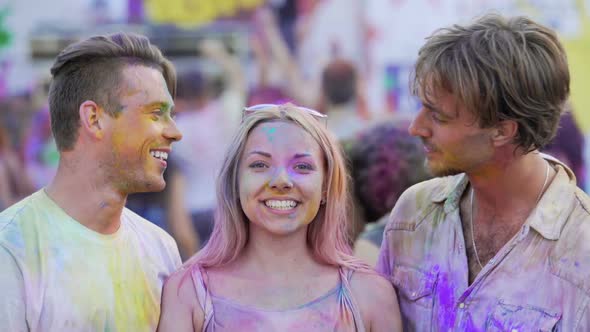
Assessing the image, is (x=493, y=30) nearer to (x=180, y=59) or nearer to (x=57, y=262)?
(x=57, y=262)

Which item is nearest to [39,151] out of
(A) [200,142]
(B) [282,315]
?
(A) [200,142]

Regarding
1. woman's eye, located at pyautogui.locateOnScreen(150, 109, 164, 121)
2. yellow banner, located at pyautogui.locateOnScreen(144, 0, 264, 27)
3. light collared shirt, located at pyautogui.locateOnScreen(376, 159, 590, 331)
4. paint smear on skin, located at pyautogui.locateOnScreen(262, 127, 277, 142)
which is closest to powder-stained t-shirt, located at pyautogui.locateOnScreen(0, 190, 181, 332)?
woman's eye, located at pyautogui.locateOnScreen(150, 109, 164, 121)

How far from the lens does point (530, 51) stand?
2.90 meters

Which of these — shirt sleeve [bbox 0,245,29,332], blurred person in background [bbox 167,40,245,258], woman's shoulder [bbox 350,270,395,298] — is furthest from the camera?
blurred person in background [bbox 167,40,245,258]

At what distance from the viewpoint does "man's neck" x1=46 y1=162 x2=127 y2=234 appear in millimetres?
3029

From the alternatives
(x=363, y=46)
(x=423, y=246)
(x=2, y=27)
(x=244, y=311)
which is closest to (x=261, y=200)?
(x=244, y=311)

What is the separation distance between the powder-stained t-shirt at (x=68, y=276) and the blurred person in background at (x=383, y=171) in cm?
126

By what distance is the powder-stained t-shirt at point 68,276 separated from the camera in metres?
2.78

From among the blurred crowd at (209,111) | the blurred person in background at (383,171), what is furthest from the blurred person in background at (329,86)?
the blurred person in background at (383,171)

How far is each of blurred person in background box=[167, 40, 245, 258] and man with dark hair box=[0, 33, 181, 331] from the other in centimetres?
362

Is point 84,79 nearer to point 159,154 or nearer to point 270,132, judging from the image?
point 159,154

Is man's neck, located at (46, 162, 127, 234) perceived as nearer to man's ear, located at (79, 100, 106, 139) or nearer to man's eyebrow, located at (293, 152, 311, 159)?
man's ear, located at (79, 100, 106, 139)

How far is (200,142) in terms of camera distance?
725cm

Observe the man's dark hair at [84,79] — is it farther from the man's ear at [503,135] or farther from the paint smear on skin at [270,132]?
the man's ear at [503,135]
